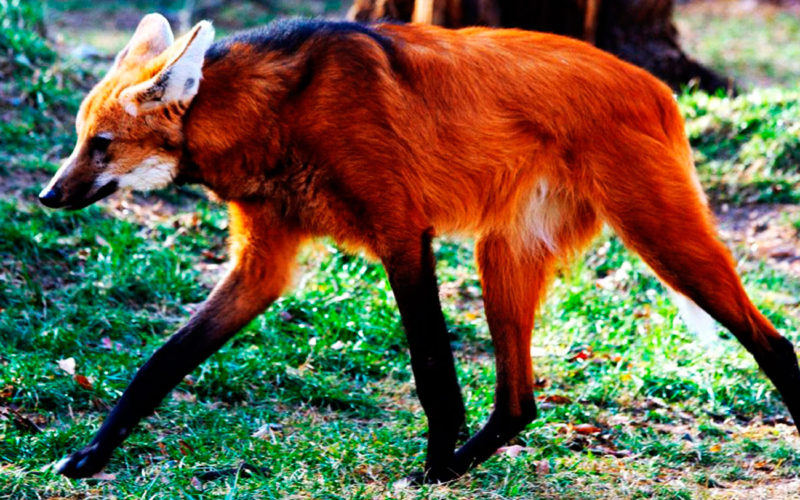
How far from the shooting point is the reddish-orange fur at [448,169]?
10.5 ft

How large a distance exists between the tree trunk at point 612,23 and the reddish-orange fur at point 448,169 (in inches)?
134

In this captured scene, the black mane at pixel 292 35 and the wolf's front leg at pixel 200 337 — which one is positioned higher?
the black mane at pixel 292 35

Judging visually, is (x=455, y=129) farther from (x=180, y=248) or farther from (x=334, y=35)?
(x=180, y=248)

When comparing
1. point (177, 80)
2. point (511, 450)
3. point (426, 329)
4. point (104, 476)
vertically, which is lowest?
point (511, 450)

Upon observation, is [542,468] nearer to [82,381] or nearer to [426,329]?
[426,329]

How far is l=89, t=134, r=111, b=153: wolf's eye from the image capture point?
3117 mm

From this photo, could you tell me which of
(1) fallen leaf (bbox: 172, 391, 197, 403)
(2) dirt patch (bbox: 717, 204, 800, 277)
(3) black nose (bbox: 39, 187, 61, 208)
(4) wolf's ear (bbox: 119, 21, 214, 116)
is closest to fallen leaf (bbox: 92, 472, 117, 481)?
(1) fallen leaf (bbox: 172, 391, 197, 403)

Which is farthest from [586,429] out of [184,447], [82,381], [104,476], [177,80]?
[177,80]

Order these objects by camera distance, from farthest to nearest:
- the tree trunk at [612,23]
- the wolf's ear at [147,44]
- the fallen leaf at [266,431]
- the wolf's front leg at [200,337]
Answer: the tree trunk at [612,23] → the fallen leaf at [266,431] → the wolf's ear at [147,44] → the wolf's front leg at [200,337]

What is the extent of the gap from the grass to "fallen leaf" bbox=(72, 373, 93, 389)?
0.07ft

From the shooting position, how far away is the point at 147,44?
338cm

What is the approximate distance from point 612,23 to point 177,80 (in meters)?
5.14

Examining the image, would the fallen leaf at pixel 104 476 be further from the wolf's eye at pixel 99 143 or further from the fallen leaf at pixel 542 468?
the fallen leaf at pixel 542 468

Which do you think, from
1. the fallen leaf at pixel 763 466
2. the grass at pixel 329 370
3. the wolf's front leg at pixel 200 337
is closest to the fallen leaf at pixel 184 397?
the grass at pixel 329 370
